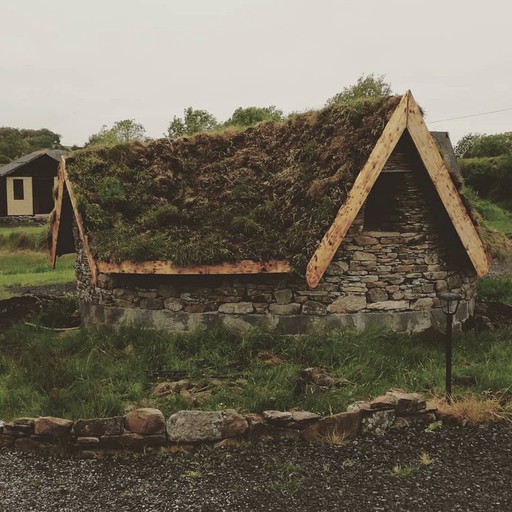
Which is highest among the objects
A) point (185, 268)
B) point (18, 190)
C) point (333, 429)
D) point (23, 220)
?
point (18, 190)

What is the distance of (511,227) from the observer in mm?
28031

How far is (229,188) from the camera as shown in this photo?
406 inches

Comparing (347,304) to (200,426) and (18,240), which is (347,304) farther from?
(18,240)

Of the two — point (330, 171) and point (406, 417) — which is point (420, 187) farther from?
point (406, 417)

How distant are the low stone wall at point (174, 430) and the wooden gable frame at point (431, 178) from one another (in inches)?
104

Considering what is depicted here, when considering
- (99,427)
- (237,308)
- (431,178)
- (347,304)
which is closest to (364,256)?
(347,304)

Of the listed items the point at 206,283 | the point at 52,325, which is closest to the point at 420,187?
the point at 206,283

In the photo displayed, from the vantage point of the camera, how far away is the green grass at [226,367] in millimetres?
6535

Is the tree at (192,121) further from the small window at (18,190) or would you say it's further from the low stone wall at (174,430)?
the low stone wall at (174,430)

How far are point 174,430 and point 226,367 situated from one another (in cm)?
226

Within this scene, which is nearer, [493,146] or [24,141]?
[493,146]

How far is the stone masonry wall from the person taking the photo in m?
9.11

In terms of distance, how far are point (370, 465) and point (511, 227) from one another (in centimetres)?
2566

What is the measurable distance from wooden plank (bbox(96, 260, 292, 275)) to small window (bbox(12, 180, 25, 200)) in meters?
34.6
